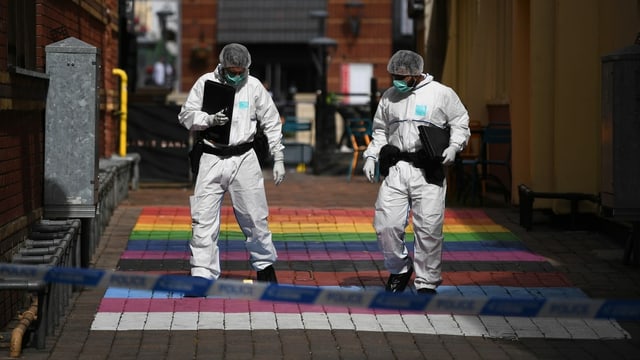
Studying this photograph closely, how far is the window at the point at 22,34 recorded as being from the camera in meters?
9.23

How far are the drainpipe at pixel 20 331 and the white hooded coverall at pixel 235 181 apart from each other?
1822mm

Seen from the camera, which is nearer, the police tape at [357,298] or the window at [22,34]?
the police tape at [357,298]

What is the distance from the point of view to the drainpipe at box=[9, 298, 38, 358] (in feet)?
25.5

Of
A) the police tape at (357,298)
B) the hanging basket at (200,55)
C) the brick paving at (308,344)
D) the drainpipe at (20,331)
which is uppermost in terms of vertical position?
the hanging basket at (200,55)

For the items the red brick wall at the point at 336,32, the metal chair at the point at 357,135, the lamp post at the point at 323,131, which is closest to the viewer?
the metal chair at the point at 357,135

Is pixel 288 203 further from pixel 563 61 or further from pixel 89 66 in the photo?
pixel 89 66

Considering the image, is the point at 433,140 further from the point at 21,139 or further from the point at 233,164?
the point at 21,139

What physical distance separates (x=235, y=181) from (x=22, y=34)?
1.80m

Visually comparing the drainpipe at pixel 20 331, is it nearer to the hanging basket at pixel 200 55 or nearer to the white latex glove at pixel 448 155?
the white latex glove at pixel 448 155

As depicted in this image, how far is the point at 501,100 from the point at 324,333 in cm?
1043

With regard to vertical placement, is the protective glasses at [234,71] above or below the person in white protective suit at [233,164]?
above

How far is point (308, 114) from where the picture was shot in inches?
1437

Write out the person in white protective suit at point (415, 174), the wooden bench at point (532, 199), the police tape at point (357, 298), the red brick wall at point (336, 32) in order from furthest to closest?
1. the red brick wall at point (336, 32)
2. the wooden bench at point (532, 199)
3. the person in white protective suit at point (415, 174)
4. the police tape at point (357, 298)

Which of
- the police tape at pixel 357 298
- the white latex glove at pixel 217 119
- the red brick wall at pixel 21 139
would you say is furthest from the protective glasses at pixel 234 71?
the police tape at pixel 357 298
